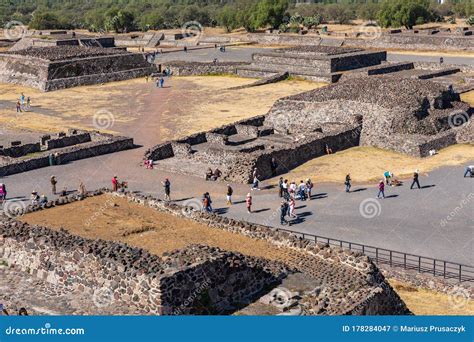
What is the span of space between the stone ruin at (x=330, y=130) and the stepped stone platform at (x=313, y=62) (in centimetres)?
1647

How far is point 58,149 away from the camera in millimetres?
35219

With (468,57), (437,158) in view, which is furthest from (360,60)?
(437,158)

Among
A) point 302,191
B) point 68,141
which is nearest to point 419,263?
point 302,191

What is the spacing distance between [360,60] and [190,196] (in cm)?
3886

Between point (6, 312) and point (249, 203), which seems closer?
point (6, 312)

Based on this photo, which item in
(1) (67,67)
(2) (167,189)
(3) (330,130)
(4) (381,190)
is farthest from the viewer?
(1) (67,67)

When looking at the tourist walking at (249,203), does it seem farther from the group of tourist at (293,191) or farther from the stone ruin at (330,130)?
the stone ruin at (330,130)

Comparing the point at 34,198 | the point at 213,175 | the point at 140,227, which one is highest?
the point at 140,227

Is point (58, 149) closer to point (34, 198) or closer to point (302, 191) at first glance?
point (34, 198)

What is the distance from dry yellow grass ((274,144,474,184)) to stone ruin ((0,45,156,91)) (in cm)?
3127

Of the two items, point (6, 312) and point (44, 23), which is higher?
point (44, 23)

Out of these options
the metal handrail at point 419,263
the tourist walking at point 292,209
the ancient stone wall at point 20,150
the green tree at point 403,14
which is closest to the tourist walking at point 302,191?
the tourist walking at point 292,209

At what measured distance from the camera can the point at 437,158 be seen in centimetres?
3303

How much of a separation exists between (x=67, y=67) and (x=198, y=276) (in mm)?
50278
